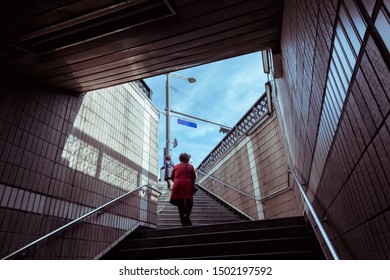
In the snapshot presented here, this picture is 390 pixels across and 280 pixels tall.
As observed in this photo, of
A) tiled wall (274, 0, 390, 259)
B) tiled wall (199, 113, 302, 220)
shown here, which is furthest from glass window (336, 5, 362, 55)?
tiled wall (199, 113, 302, 220)

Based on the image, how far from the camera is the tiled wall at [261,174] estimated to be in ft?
20.4

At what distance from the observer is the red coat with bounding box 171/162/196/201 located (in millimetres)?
5410

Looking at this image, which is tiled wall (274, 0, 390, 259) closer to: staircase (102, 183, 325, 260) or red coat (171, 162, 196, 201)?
staircase (102, 183, 325, 260)

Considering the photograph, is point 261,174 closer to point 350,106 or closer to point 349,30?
point 350,106

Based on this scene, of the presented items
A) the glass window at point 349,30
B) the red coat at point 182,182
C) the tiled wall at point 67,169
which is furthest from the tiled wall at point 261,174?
the glass window at point 349,30

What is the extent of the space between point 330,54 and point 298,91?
3.86 feet

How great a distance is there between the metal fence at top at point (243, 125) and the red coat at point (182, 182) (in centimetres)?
273

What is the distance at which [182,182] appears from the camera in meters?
5.50

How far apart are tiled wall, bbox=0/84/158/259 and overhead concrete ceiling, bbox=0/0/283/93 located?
54 cm

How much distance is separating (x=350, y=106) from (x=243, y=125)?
289 inches

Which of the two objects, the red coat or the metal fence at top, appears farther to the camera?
the metal fence at top

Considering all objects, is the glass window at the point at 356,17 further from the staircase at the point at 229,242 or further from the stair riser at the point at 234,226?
the stair riser at the point at 234,226
